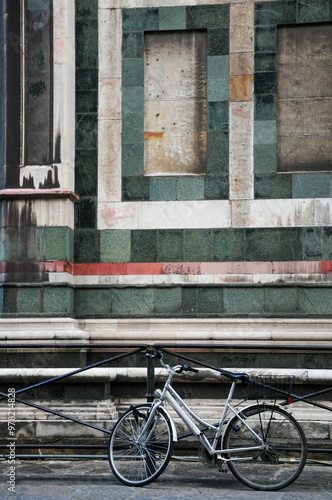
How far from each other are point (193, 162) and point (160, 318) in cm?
222

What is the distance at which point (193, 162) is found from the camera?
11.6 metres

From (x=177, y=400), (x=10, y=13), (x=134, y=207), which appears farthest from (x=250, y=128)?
(x=177, y=400)

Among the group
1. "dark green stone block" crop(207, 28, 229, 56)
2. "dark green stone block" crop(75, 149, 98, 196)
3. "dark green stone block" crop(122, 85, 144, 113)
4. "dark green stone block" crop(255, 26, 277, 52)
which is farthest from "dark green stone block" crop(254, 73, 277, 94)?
"dark green stone block" crop(75, 149, 98, 196)

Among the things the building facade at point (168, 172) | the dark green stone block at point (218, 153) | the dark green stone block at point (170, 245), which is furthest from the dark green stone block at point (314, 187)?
the dark green stone block at point (170, 245)

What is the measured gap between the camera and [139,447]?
328 inches

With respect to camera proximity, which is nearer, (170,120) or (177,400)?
(177,400)

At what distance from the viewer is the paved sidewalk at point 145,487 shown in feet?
25.7

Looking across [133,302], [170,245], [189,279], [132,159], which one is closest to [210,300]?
[189,279]

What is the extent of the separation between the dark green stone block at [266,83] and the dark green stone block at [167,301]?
296 cm

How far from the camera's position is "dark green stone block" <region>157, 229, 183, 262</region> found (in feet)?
37.4

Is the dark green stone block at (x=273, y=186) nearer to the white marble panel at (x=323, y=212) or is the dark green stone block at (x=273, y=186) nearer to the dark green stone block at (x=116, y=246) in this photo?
the white marble panel at (x=323, y=212)

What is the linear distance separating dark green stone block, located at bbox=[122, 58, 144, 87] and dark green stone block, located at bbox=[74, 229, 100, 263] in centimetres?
214

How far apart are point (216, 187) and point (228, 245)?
827 mm

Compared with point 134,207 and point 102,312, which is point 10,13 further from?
point 102,312
